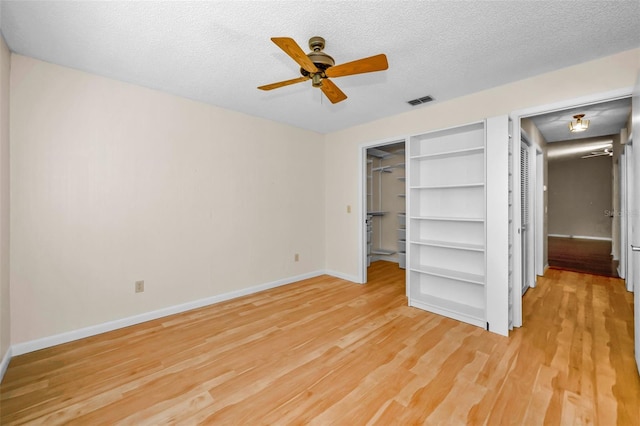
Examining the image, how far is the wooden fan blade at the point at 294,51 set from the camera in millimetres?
1547

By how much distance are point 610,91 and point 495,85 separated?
2.98 feet

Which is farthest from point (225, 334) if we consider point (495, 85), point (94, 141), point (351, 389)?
point (495, 85)

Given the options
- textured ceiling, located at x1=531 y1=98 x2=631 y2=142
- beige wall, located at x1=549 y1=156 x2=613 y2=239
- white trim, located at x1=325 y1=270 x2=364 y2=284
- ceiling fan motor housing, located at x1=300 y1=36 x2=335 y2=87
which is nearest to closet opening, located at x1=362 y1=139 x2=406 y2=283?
white trim, located at x1=325 y1=270 x2=364 y2=284

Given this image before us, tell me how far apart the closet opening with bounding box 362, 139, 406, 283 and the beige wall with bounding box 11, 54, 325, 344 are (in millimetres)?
2570

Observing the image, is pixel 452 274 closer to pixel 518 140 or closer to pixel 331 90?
pixel 518 140

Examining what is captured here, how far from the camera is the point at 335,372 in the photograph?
2057 millimetres

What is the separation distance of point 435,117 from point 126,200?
378cm

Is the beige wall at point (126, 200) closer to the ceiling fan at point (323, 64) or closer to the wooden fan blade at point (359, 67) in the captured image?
the ceiling fan at point (323, 64)

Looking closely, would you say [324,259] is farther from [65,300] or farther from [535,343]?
[65,300]

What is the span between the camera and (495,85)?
2.88 metres

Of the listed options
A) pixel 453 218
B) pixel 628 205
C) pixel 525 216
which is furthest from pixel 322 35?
pixel 628 205

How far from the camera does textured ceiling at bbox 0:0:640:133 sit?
1749 millimetres

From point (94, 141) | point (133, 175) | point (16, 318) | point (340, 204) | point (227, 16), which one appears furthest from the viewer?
point (340, 204)

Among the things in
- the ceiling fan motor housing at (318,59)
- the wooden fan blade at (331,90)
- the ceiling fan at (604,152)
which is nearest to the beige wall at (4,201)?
the ceiling fan motor housing at (318,59)
